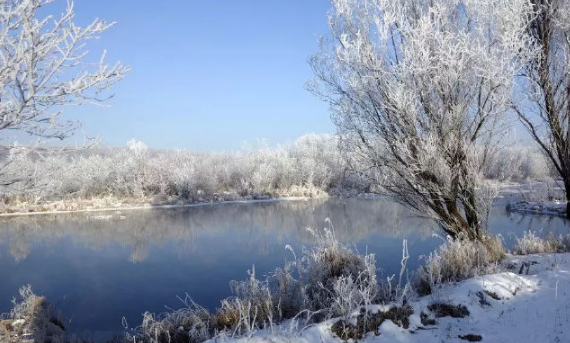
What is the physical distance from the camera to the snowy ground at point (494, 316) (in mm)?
4000

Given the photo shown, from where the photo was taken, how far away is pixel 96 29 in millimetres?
3521

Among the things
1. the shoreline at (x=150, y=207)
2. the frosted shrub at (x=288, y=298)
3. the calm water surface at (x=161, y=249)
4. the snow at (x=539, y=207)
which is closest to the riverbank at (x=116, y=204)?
the shoreline at (x=150, y=207)

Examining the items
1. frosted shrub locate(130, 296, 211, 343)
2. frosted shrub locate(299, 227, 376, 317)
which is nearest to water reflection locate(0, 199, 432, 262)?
frosted shrub locate(299, 227, 376, 317)

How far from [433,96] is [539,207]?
1481cm

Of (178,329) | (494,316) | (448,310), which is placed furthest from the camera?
(178,329)

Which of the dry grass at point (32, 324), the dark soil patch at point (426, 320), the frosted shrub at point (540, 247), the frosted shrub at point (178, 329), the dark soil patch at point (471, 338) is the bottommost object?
the dry grass at point (32, 324)

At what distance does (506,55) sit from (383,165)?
2672 millimetres

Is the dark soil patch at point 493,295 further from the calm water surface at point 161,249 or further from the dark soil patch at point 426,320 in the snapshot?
the calm water surface at point 161,249

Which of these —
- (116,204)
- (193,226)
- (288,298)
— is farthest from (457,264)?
(116,204)

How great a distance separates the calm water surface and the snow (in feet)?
2.52

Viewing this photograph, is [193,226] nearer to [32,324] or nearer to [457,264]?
[32,324]

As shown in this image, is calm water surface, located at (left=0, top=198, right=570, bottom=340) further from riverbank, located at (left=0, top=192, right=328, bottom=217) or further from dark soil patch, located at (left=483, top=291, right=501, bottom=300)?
dark soil patch, located at (left=483, top=291, right=501, bottom=300)

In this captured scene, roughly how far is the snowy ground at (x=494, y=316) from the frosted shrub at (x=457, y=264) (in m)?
0.51

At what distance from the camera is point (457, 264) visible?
607 centimetres
